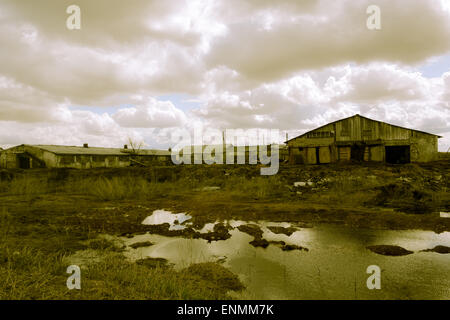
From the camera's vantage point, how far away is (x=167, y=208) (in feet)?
34.0

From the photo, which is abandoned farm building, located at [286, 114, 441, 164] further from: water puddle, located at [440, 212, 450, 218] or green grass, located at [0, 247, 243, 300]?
green grass, located at [0, 247, 243, 300]

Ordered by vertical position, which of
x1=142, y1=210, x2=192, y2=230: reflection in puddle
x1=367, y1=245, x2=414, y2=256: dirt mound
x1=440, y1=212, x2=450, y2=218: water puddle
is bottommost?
x1=142, y1=210, x2=192, y2=230: reflection in puddle

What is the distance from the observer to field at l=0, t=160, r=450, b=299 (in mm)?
3844

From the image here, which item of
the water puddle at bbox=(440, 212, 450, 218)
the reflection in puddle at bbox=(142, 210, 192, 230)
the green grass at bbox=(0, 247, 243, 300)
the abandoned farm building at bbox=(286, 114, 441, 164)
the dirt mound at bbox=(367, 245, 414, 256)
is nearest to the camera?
the green grass at bbox=(0, 247, 243, 300)

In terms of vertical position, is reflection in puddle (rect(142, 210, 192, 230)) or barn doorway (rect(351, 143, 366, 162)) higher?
barn doorway (rect(351, 143, 366, 162))

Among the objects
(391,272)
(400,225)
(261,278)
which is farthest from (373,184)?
(261,278)

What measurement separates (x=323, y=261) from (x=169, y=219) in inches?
208

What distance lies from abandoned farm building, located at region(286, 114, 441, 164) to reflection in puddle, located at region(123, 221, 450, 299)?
17.8 m

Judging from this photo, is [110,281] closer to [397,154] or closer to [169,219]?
[169,219]

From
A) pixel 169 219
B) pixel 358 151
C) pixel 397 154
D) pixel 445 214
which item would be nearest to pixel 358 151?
pixel 358 151

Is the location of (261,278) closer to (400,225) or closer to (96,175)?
(400,225)

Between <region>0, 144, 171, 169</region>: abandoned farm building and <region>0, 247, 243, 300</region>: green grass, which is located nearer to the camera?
<region>0, 247, 243, 300</region>: green grass

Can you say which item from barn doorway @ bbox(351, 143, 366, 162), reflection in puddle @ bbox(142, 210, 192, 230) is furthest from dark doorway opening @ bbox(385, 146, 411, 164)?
reflection in puddle @ bbox(142, 210, 192, 230)

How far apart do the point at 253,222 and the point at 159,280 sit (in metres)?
4.41
